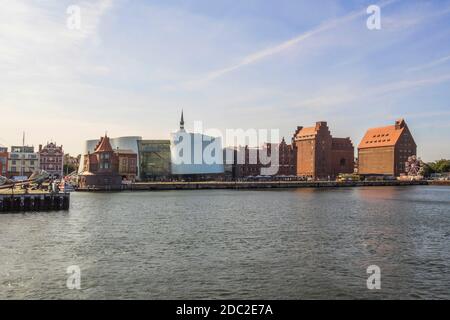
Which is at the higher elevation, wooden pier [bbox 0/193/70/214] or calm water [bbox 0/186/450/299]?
wooden pier [bbox 0/193/70/214]

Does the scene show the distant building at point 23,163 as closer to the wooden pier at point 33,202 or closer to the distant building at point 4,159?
the distant building at point 4,159

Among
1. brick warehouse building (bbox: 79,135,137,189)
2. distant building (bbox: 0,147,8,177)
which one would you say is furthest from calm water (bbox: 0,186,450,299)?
distant building (bbox: 0,147,8,177)

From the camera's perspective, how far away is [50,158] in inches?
7343

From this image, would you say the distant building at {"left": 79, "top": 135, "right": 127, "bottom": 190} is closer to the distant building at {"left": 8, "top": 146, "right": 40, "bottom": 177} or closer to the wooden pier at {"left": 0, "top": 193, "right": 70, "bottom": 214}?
the distant building at {"left": 8, "top": 146, "right": 40, "bottom": 177}

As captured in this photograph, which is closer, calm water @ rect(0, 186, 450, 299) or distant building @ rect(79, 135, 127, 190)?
calm water @ rect(0, 186, 450, 299)

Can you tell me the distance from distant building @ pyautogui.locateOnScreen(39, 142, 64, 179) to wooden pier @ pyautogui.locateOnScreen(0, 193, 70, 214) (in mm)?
116901

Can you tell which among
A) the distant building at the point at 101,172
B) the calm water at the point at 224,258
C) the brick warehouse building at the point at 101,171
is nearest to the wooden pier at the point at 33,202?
the calm water at the point at 224,258

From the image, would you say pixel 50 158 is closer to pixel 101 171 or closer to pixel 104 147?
pixel 104 147

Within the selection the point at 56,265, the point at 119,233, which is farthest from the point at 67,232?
the point at 56,265

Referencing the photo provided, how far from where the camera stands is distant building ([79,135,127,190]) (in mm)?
148875

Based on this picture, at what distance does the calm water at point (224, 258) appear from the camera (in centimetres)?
2441

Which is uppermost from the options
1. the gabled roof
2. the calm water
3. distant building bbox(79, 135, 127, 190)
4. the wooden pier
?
the gabled roof

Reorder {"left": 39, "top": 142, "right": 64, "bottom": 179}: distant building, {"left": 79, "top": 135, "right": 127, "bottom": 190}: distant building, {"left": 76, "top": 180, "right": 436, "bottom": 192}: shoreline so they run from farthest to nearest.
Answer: {"left": 39, "top": 142, "right": 64, "bottom": 179}: distant building → {"left": 76, "top": 180, "right": 436, "bottom": 192}: shoreline → {"left": 79, "top": 135, "right": 127, "bottom": 190}: distant building
